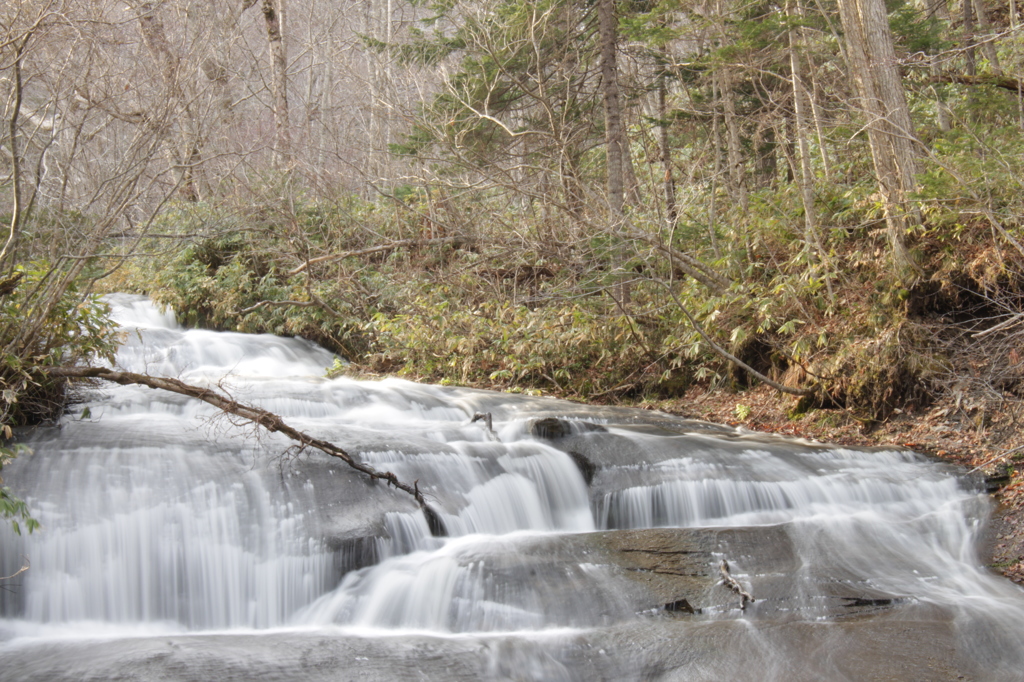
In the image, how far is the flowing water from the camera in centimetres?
454

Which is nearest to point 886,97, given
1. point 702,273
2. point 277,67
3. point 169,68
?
point 702,273

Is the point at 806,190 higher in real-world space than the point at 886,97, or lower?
lower

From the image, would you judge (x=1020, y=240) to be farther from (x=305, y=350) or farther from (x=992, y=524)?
(x=305, y=350)

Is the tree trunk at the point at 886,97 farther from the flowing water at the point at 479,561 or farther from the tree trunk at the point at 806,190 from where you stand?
the flowing water at the point at 479,561

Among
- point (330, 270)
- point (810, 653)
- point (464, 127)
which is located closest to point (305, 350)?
point (330, 270)

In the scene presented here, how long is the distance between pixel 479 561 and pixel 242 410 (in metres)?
2.39

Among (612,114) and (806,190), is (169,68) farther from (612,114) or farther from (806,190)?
(806,190)

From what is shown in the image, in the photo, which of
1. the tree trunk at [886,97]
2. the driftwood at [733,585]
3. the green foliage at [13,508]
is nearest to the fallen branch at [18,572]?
the green foliage at [13,508]

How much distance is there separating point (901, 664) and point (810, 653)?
49cm

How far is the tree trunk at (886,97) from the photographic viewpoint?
8.95 m

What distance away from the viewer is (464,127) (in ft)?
44.6

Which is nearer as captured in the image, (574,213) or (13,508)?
(13,508)

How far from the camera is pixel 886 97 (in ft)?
29.7

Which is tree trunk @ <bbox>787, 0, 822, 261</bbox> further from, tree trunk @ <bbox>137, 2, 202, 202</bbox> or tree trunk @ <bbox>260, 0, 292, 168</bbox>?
tree trunk @ <bbox>260, 0, 292, 168</bbox>
